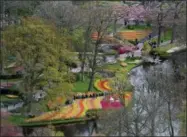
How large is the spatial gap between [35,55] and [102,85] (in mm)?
13341

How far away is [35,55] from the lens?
45688mm

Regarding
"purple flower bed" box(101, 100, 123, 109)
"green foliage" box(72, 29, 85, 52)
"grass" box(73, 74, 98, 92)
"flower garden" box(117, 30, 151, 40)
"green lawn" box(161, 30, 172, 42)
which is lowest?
"purple flower bed" box(101, 100, 123, 109)

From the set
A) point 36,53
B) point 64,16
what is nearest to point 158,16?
point 64,16

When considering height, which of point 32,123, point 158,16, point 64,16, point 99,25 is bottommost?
point 32,123

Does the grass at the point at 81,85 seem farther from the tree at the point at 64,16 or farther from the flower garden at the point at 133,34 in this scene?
the flower garden at the point at 133,34

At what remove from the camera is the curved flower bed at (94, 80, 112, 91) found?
182ft

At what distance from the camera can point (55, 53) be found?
1836 inches

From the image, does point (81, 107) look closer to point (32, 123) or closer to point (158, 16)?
point (32, 123)

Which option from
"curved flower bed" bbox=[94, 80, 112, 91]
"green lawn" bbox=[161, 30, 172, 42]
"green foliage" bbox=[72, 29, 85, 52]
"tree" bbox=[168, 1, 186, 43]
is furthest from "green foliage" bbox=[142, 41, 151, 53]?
"curved flower bed" bbox=[94, 80, 112, 91]

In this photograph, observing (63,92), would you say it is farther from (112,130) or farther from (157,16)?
(157,16)

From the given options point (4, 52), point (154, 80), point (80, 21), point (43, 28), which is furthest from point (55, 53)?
point (80, 21)

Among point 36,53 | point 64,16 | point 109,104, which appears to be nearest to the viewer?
point 36,53

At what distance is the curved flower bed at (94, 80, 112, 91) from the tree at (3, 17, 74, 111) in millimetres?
8733

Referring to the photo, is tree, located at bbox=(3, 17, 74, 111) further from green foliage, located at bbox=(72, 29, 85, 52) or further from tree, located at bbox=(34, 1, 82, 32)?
tree, located at bbox=(34, 1, 82, 32)
